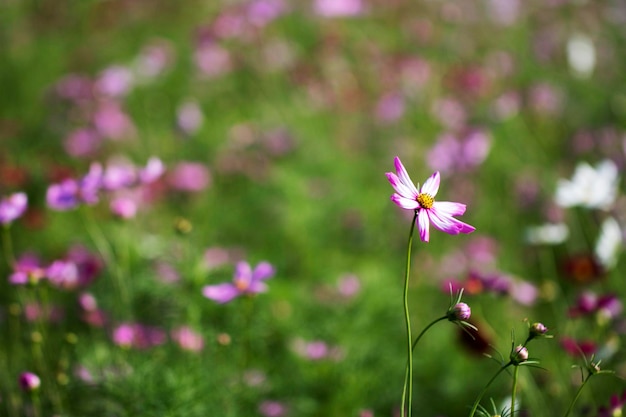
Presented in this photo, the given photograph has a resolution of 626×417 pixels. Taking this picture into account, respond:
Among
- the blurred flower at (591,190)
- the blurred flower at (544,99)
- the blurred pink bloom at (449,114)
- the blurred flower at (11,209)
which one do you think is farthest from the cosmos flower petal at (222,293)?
the blurred flower at (544,99)

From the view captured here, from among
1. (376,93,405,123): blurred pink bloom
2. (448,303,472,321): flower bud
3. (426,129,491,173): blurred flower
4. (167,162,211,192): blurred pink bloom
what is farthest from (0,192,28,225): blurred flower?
(376,93,405,123): blurred pink bloom

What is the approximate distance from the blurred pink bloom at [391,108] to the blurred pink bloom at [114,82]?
151 cm

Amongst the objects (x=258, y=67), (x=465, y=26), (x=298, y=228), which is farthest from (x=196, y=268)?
(x=465, y=26)

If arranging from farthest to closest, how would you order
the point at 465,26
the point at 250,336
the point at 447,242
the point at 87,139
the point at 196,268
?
the point at 465,26 → the point at 87,139 → the point at 447,242 → the point at 250,336 → the point at 196,268

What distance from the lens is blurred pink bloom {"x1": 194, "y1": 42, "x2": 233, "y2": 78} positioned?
3.78 meters

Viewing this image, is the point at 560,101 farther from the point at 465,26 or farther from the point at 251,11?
the point at 251,11

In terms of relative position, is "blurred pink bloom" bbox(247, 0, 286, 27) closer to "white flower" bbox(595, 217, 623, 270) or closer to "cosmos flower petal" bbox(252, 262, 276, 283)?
"white flower" bbox(595, 217, 623, 270)

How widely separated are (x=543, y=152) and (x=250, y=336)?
236 centimetres

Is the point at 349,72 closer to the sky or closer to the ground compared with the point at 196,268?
closer to the sky

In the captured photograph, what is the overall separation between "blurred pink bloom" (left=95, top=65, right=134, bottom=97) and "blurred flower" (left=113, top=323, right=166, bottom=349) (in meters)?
1.95

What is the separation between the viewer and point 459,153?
9.72 ft

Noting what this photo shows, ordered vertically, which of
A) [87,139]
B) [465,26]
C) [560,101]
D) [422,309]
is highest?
[465,26]

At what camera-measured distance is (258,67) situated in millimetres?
3824

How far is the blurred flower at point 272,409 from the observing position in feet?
5.80
